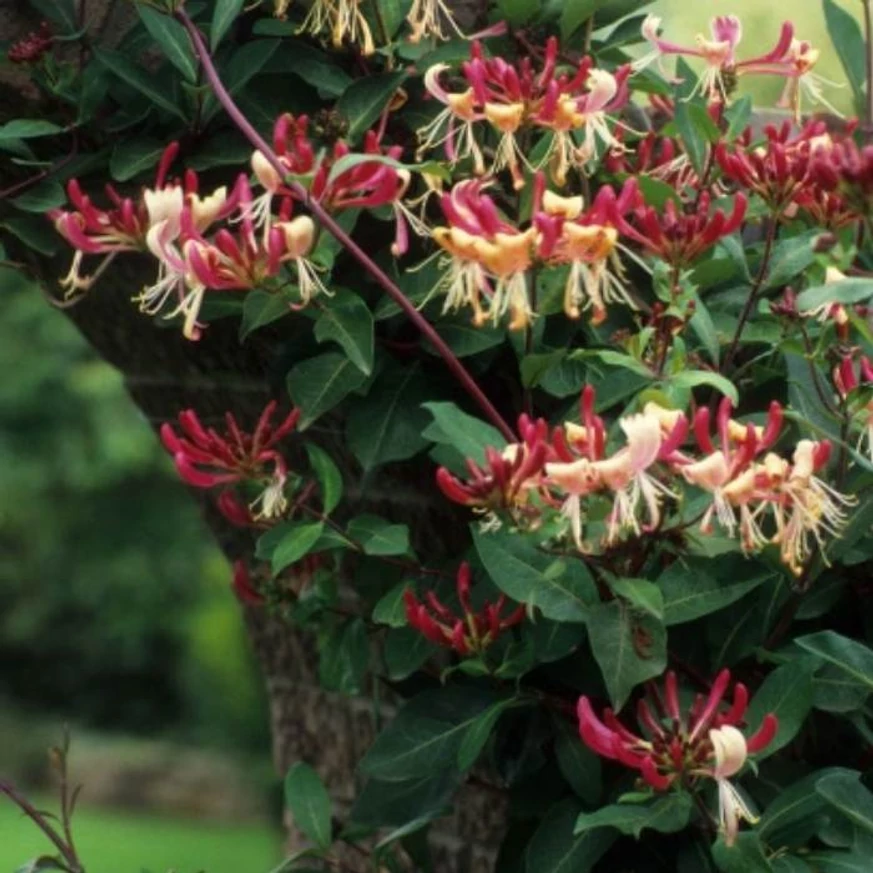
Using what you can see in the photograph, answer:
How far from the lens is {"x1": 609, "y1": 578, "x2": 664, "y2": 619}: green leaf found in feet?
4.91

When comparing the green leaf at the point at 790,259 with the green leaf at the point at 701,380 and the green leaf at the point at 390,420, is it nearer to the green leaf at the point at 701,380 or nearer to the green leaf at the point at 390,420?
the green leaf at the point at 701,380

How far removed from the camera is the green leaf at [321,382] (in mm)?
1712

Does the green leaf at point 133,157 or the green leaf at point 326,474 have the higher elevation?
the green leaf at point 133,157

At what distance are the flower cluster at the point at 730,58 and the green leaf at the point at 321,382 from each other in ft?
1.17

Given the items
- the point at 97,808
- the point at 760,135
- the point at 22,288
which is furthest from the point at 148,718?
the point at 760,135

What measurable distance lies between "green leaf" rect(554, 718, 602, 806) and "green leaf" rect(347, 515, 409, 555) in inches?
7.8

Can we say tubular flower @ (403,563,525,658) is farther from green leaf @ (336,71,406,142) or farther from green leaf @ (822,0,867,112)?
green leaf @ (822,0,867,112)

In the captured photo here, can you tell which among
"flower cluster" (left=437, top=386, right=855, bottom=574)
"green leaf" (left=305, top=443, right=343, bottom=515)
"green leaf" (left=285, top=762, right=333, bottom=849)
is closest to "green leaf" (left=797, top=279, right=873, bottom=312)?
"flower cluster" (left=437, top=386, right=855, bottom=574)

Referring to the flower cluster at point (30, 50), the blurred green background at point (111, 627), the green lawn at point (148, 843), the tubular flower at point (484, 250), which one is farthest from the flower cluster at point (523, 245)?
the blurred green background at point (111, 627)

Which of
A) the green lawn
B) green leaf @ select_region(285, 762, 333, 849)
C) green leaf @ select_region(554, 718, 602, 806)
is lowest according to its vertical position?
the green lawn

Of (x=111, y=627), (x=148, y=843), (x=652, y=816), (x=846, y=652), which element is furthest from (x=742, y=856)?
(x=111, y=627)

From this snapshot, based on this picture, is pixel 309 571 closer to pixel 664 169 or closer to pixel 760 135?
pixel 664 169

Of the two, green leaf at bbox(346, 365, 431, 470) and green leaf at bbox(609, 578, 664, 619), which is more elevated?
green leaf at bbox(609, 578, 664, 619)

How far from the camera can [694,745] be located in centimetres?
148
